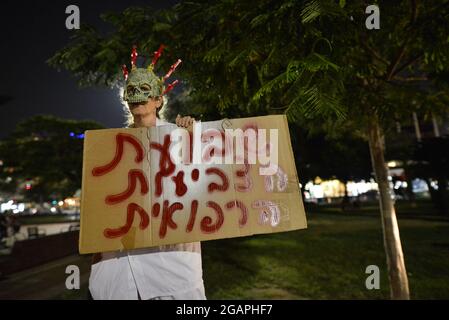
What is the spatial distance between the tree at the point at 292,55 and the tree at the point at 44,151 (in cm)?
1732

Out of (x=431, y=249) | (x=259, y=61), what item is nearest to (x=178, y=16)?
(x=259, y=61)

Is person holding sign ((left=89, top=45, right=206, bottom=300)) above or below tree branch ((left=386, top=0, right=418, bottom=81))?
below

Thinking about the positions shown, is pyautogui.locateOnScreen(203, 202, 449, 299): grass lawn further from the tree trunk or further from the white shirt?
the white shirt

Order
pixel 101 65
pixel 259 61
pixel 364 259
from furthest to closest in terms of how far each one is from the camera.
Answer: pixel 364 259, pixel 101 65, pixel 259 61

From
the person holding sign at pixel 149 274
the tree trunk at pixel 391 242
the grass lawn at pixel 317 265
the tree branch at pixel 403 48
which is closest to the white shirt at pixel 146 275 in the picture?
the person holding sign at pixel 149 274

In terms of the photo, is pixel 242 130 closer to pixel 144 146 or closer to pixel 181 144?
pixel 181 144

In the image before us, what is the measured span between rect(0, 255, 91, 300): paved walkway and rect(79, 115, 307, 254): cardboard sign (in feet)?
17.7

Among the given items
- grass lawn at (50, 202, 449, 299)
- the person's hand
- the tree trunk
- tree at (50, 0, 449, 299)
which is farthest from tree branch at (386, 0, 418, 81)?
grass lawn at (50, 202, 449, 299)

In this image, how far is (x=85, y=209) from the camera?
2471 millimetres

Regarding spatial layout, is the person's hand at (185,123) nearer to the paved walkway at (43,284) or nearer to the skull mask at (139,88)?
the skull mask at (139,88)

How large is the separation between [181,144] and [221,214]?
594mm

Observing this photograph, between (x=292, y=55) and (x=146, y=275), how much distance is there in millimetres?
2048

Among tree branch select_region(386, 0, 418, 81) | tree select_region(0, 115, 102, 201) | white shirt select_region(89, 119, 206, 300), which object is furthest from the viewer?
tree select_region(0, 115, 102, 201)

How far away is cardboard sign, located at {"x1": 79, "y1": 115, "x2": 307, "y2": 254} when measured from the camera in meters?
2.49
